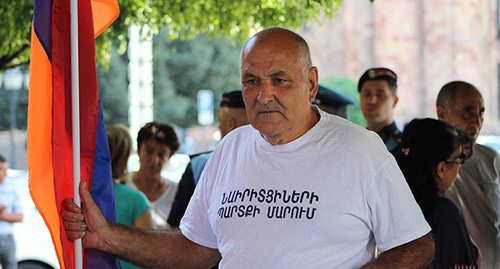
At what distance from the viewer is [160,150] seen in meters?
7.27

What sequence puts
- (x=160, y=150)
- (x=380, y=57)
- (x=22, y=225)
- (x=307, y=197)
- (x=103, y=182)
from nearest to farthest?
(x=307, y=197), (x=103, y=182), (x=160, y=150), (x=22, y=225), (x=380, y=57)

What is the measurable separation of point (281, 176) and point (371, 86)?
3909 mm

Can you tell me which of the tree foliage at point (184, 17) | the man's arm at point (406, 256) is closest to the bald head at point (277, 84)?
the man's arm at point (406, 256)

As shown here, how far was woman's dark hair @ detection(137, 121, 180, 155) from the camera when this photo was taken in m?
7.23

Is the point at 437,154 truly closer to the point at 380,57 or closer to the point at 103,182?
the point at 103,182

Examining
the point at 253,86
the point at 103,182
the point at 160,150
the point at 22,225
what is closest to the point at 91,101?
the point at 103,182

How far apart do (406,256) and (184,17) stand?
17.3 ft

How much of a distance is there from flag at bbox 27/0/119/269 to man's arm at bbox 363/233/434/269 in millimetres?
1159

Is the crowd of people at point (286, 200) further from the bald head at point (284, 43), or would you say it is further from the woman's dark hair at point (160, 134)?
the woman's dark hair at point (160, 134)

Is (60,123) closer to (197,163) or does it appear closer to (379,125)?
(197,163)

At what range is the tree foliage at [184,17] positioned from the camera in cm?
801

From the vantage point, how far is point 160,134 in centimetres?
722

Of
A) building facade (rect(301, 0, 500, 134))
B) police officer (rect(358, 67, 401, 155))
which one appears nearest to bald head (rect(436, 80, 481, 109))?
police officer (rect(358, 67, 401, 155))

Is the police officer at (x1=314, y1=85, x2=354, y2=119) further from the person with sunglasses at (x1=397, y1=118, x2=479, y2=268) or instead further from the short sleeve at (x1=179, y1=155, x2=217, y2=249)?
the short sleeve at (x1=179, y1=155, x2=217, y2=249)
